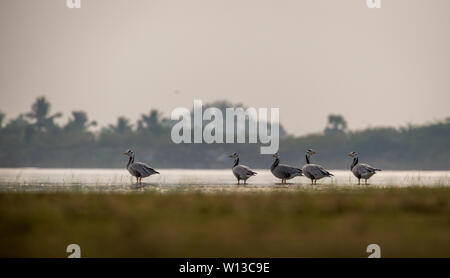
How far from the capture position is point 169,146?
111 m

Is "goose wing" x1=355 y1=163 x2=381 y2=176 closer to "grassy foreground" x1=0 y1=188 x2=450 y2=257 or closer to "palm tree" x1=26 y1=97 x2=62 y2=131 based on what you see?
"grassy foreground" x1=0 y1=188 x2=450 y2=257

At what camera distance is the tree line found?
332ft

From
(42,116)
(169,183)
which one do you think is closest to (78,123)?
(42,116)

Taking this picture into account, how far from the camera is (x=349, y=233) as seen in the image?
49.3 feet

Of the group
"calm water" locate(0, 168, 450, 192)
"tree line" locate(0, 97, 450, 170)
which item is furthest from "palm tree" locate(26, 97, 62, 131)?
"calm water" locate(0, 168, 450, 192)

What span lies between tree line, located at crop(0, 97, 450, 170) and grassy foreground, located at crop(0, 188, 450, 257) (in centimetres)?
7669

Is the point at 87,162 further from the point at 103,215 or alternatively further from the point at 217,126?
the point at 103,215

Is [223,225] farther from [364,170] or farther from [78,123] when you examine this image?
[78,123]

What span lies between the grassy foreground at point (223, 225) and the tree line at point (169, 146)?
76695mm

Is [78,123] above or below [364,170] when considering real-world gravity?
above

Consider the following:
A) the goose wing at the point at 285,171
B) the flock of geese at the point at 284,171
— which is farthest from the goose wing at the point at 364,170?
the goose wing at the point at 285,171

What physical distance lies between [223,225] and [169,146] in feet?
315
